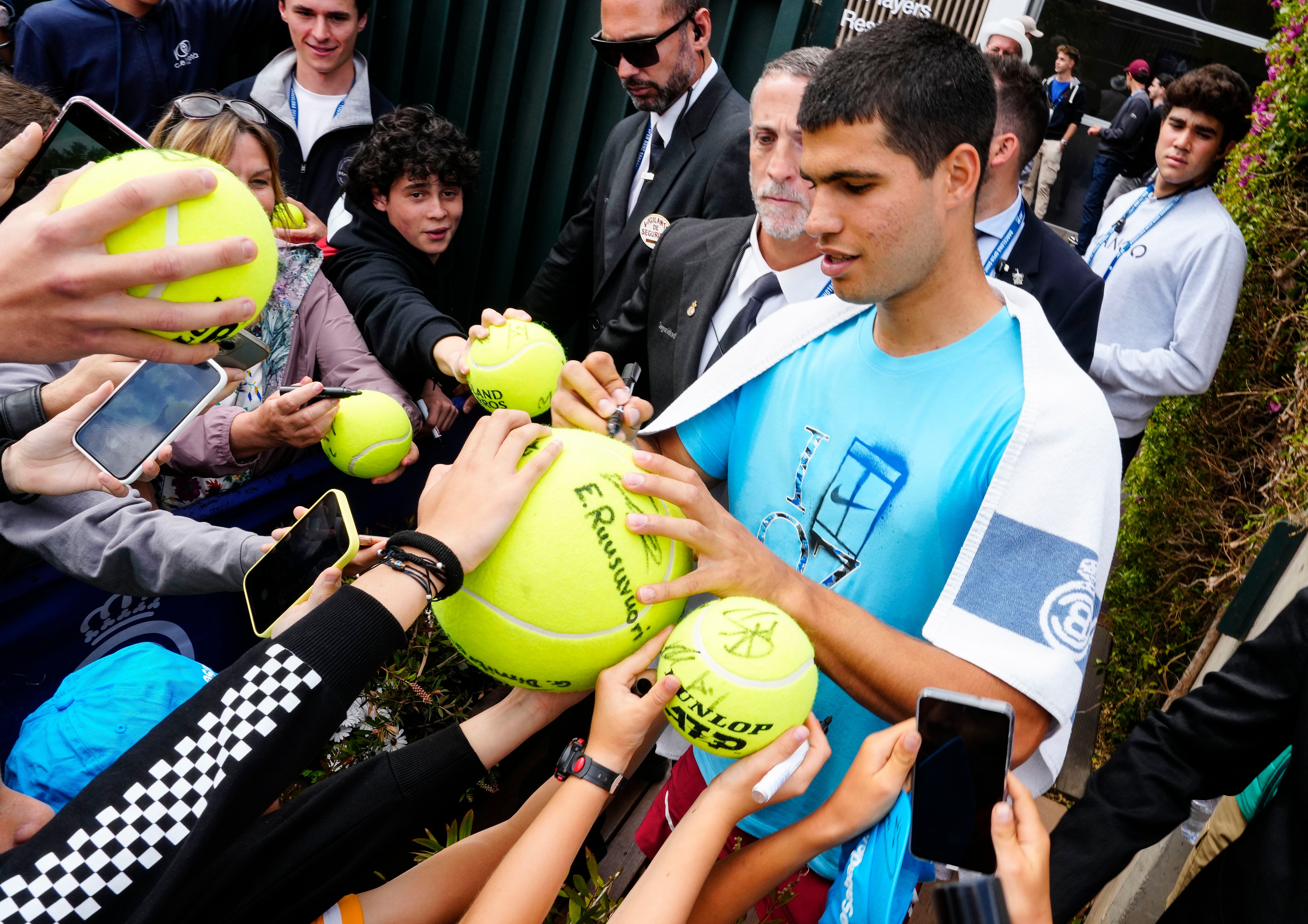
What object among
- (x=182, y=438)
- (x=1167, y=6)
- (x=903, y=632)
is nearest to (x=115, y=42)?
A: (x=182, y=438)

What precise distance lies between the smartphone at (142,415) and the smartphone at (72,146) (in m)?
0.56

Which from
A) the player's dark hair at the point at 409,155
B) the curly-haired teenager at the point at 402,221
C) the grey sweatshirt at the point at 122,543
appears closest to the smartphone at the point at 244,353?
the grey sweatshirt at the point at 122,543

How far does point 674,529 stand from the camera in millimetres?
1652

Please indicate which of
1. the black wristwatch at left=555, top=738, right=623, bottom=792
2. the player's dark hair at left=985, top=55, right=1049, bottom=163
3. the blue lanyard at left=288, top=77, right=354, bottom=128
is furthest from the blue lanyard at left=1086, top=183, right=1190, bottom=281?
the blue lanyard at left=288, top=77, right=354, bottom=128

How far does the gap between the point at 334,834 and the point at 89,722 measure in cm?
84

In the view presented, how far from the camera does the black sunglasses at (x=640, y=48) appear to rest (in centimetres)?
359

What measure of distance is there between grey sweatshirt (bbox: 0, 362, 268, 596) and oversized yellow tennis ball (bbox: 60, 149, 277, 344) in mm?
1290

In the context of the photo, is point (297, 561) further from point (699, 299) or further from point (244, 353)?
point (699, 299)

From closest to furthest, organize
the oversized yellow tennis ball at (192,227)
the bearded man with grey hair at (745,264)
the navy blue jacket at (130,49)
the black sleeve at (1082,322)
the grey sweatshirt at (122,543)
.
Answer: the oversized yellow tennis ball at (192,227)
the grey sweatshirt at (122,543)
the bearded man with grey hair at (745,264)
the black sleeve at (1082,322)
the navy blue jacket at (130,49)

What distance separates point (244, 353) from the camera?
197cm

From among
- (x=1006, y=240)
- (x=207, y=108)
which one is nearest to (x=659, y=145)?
(x=1006, y=240)

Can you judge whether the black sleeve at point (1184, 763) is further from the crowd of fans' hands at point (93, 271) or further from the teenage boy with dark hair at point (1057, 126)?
the teenage boy with dark hair at point (1057, 126)

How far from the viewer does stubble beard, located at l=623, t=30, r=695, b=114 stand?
369 cm

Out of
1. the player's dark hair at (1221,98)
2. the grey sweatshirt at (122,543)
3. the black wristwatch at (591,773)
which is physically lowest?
the grey sweatshirt at (122,543)
